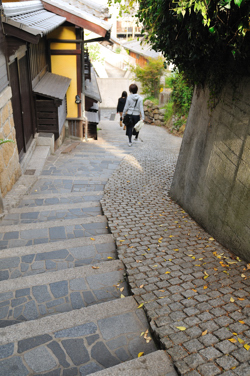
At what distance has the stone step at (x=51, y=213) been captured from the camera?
5570 millimetres

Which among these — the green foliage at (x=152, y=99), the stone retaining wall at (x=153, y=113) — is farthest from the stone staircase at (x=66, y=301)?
the green foliage at (x=152, y=99)

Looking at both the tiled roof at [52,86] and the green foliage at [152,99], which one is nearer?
the tiled roof at [52,86]

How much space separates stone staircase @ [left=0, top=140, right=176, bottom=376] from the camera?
2.80 meters

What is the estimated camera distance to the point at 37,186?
7273mm

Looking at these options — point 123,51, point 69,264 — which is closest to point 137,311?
point 69,264

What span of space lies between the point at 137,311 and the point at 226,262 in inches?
60.6

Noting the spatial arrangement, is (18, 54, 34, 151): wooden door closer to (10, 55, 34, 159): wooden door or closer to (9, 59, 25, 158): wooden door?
(10, 55, 34, 159): wooden door

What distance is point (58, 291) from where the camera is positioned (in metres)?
3.73

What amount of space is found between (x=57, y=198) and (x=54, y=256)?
2318 mm

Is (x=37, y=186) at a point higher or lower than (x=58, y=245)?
lower

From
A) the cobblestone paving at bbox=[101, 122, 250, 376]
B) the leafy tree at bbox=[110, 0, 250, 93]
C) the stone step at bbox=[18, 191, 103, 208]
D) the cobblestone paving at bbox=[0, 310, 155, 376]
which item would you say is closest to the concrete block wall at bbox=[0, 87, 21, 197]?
the stone step at bbox=[18, 191, 103, 208]

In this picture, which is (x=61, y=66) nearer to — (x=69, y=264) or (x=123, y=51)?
(x=69, y=264)

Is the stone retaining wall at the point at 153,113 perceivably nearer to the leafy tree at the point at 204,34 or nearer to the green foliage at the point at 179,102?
the green foliage at the point at 179,102

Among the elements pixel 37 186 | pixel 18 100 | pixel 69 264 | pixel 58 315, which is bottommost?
pixel 37 186
